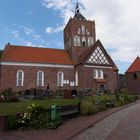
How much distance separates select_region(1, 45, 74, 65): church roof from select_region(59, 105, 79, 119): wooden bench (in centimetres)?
2758

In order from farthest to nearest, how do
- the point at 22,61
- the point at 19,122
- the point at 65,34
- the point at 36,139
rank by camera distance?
the point at 65,34
the point at 22,61
the point at 19,122
the point at 36,139

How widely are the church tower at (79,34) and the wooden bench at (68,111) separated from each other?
33.1 metres

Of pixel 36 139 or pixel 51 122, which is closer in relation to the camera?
pixel 36 139

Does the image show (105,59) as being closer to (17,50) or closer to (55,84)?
(55,84)

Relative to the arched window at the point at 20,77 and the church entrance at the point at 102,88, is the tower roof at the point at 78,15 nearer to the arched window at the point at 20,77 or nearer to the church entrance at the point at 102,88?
the church entrance at the point at 102,88

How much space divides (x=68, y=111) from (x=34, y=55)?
3206 cm

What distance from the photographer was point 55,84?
47281 millimetres

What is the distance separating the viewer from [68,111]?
17938mm

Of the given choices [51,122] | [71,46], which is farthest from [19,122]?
[71,46]

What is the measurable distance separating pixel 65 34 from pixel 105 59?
14319 mm

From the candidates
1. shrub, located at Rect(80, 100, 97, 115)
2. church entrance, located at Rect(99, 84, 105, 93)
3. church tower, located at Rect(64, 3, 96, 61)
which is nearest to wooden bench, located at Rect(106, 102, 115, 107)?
shrub, located at Rect(80, 100, 97, 115)

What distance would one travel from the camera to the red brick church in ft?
145

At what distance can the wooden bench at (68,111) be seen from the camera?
55.7 feet

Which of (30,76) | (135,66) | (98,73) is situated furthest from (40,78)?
(135,66)
